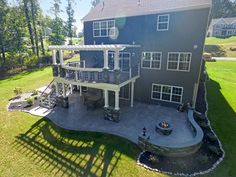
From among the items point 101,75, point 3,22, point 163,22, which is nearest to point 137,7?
point 163,22

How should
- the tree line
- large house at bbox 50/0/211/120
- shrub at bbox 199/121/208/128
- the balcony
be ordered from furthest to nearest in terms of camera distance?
the tree line → large house at bbox 50/0/211/120 → the balcony → shrub at bbox 199/121/208/128

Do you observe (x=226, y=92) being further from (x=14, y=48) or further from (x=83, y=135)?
(x=14, y=48)

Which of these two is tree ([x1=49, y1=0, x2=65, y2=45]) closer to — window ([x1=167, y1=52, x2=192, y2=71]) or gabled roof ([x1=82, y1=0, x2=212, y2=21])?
gabled roof ([x1=82, y1=0, x2=212, y2=21])

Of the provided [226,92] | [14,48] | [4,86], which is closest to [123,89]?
[226,92]

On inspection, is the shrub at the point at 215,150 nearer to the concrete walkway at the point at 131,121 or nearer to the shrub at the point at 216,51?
the concrete walkway at the point at 131,121

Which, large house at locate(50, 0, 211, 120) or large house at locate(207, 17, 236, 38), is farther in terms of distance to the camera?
large house at locate(207, 17, 236, 38)

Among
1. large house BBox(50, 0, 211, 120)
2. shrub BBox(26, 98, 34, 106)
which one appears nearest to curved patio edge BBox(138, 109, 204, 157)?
large house BBox(50, 0, 211, 120)

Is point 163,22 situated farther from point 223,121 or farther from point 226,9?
point 226,9
